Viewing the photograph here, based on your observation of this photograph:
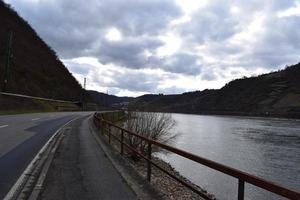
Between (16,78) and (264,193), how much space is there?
57.3 meters

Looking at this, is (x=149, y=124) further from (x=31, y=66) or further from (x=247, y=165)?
(x=31, y=66)

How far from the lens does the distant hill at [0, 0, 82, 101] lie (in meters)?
72.5

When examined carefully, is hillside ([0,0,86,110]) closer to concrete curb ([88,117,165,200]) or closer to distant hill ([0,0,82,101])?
distant hill ([0,0,82,101])

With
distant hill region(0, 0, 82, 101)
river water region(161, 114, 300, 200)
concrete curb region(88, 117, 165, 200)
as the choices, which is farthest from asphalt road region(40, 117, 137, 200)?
distant hill region(0, 0, 82, 101)

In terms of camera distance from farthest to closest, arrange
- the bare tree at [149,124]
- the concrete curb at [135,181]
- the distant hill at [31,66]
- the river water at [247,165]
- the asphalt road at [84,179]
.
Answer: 1. the distant hill at [31,66]
2. the bare tree at [149,124]
3. the river water at [247,165]
4. the concrete curb at [135,181]
5. the asphalt road at [84,179]

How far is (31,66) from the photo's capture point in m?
84.8

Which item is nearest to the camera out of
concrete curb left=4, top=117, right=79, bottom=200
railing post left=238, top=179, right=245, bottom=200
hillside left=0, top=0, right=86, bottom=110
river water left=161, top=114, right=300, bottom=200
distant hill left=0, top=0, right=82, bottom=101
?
railing post left=238, top=179, right=245, bottom=200

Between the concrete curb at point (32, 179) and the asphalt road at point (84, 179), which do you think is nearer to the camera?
the concrete curb at point (32, 179)

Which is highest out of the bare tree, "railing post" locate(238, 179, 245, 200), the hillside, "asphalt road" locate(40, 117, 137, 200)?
the hillside

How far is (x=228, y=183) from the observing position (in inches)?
811

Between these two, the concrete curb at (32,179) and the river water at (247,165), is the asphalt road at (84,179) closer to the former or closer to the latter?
the concrete curb at (32,179)

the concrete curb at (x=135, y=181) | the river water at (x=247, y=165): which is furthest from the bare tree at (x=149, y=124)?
the concrete curb at (x=135, y=181)

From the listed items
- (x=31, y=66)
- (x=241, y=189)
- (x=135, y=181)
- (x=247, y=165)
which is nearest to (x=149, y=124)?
(x=247, y=165)

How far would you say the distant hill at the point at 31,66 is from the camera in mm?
72463
